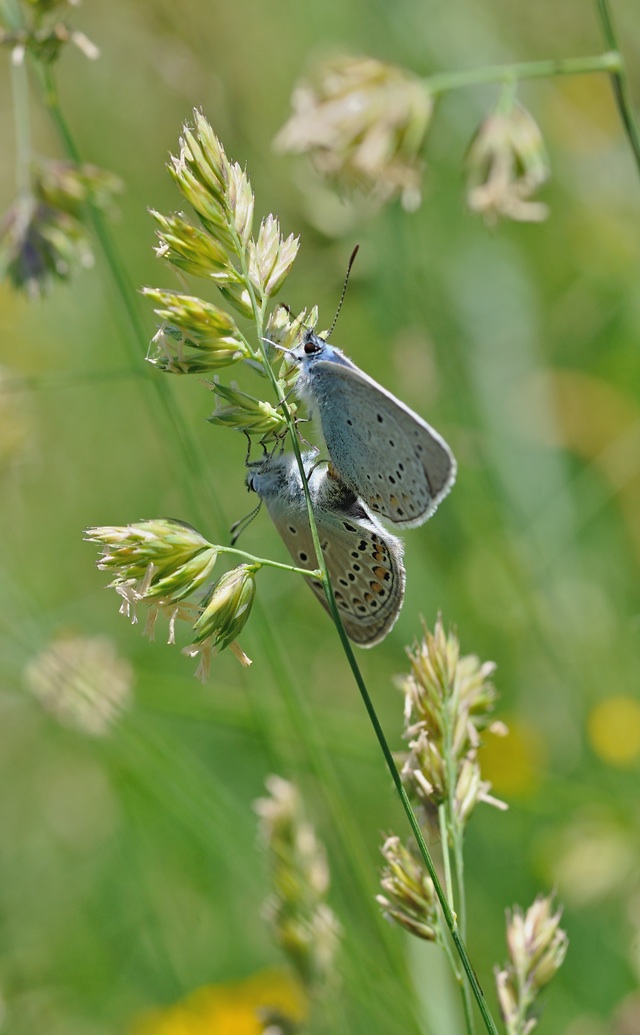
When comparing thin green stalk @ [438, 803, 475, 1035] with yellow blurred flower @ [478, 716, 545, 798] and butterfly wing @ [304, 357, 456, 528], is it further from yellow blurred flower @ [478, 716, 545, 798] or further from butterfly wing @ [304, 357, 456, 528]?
yellow blurred flower @ [478, 716, 545, 798]

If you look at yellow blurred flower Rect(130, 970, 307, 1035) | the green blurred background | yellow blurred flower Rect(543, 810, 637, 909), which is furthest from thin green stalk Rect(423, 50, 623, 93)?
yellow blurred flower Rect(130, 970, 307, 1035)

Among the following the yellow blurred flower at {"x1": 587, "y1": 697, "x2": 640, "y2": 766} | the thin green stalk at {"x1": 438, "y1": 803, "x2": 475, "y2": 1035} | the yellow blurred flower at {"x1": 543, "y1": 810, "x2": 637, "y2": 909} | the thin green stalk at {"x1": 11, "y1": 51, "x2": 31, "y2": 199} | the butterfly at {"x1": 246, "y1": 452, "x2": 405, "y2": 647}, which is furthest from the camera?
the yellow blurred flower at {"x1": 587, "y1": 697, "x2": 640, "y2": 766}

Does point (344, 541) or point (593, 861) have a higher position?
point (344, 541)

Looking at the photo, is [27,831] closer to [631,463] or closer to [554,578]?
[554,578]

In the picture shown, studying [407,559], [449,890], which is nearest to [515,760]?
[407,559]

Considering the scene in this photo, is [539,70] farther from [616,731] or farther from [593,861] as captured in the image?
[593,861]

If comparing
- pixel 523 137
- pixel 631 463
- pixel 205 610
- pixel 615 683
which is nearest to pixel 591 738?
pixel 615 683
